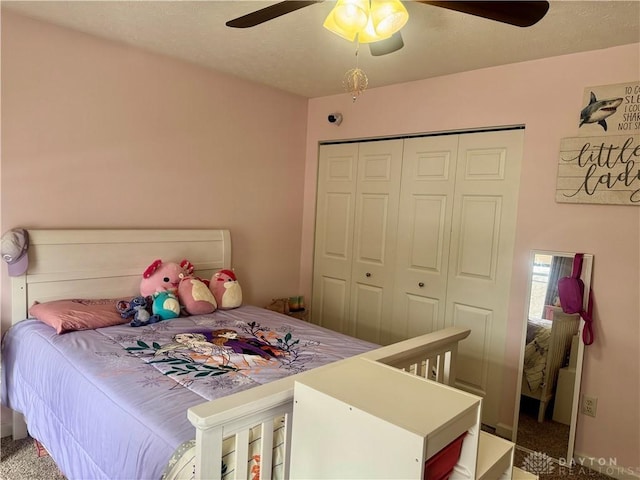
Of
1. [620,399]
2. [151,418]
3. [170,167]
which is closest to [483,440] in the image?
[151,418]

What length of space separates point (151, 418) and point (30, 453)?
4.62ft

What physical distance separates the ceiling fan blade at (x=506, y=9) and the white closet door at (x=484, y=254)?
1346 millimetres

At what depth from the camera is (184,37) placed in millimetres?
2557

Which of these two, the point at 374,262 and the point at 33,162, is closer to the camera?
the point at 33,162

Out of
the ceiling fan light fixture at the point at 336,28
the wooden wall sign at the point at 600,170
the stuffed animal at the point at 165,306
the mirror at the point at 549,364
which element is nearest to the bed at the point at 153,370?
the stuffed animal at the point at 165,306

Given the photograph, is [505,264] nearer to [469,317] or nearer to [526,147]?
[469,317]

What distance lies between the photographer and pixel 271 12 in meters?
1.66

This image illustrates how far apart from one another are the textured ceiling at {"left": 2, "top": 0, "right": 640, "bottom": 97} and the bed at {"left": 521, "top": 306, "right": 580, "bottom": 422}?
5.03ft

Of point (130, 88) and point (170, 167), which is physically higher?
point (130, 88)

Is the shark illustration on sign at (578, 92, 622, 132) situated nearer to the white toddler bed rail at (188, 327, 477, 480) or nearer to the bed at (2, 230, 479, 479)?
the bed at (2, 230, 479, 479)

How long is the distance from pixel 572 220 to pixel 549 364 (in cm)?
88

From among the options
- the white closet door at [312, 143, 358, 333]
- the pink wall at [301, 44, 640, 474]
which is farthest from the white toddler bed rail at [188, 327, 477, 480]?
the white closet door at [312, 143, 358, 333]

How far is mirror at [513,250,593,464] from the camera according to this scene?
2537mm

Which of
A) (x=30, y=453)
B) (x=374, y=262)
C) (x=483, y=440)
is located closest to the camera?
(x=483, y=440)
